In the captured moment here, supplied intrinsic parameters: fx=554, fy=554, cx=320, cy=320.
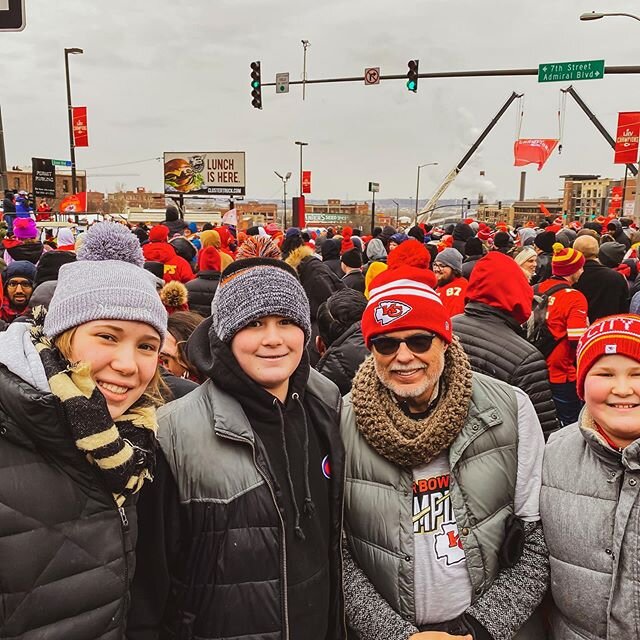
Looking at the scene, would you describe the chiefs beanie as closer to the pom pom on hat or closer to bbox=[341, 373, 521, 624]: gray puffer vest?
bbox=[341, 373, 521, 624]: gray puffer vest

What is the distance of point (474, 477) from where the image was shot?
2023 millimetres

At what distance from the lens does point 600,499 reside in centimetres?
191

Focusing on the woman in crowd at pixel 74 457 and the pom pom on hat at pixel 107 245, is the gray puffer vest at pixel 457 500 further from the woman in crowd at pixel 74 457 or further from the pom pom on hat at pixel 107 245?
the pom pom on hat at pixel 107 245

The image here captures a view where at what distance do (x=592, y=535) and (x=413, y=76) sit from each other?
1469cm

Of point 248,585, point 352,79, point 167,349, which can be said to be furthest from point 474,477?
point 352,79

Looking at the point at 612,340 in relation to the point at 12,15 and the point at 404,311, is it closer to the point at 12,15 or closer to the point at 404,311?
the point at 404,311

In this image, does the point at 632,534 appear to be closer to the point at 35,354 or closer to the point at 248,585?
the point at 248,585

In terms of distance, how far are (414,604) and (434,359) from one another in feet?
2.93

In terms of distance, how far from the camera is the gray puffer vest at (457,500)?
2.00m

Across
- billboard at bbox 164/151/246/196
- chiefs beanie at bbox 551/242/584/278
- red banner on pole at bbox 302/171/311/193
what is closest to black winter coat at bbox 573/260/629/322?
chiefs beanie at bbox 551/242/584/278

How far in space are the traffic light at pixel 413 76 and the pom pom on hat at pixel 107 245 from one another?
1445cm

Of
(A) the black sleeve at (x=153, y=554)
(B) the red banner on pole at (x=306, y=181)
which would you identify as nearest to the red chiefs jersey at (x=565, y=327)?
(A) the black sleeve at (x=153, y=554)

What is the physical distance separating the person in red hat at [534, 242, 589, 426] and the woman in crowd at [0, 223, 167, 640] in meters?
4.28

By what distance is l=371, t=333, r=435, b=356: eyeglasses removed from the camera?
2164 millimetres
